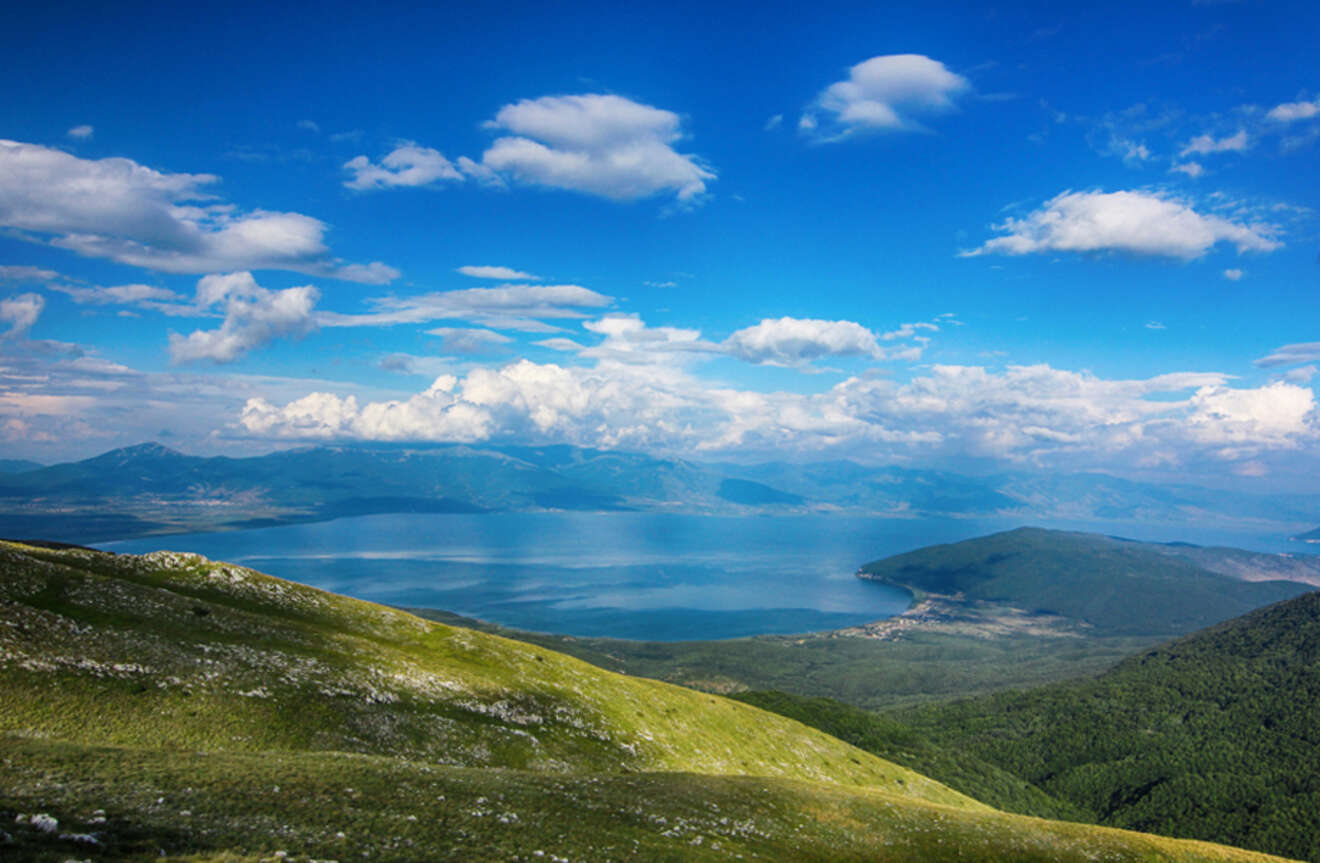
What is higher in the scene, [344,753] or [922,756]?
[344,753]

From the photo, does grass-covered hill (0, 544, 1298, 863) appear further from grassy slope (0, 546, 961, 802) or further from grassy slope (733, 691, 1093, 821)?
grassy slope (733, 691, 1093, 821)

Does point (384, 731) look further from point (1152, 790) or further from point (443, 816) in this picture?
point (1152, 790)

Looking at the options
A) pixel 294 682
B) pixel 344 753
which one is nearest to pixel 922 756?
pixel 294 682

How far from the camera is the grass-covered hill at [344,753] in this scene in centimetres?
2069

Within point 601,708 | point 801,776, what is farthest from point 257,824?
point 801,776

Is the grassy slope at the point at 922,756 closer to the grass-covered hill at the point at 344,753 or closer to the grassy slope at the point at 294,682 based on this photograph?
the grassy slope at the point at 294,682

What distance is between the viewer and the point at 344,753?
3453cm

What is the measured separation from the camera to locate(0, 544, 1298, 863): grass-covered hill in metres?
20.7

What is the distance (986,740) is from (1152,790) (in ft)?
148

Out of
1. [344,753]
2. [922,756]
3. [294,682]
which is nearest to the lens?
[344,753]

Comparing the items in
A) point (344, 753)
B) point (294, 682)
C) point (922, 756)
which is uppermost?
point (294, 682)

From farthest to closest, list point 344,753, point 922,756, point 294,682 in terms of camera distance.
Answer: point 922,756
point 294,682
point 344,753

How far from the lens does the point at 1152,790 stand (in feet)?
531

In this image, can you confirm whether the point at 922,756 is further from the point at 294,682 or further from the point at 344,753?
the point at 344,753
